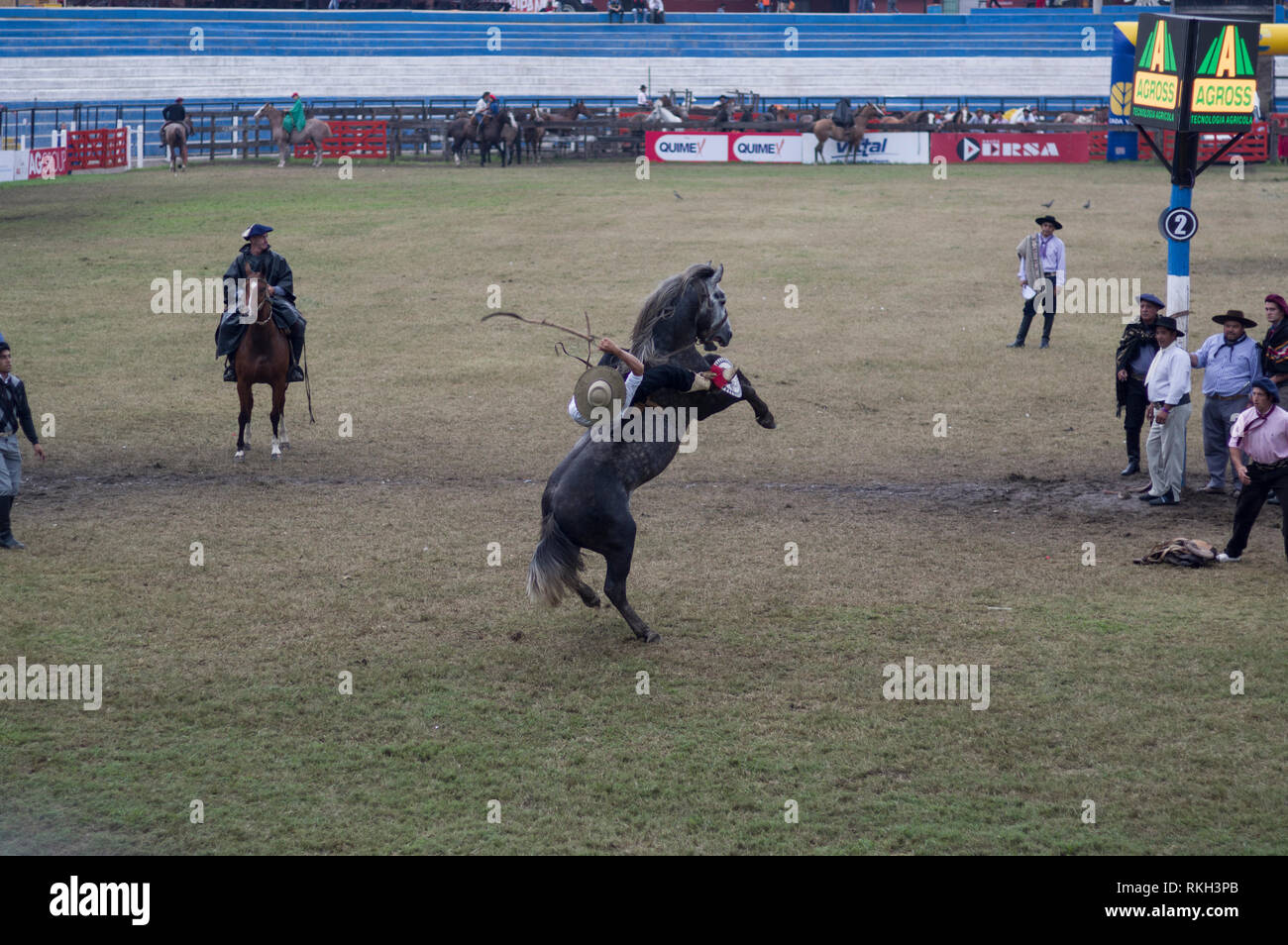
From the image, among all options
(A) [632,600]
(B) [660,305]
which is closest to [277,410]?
(A) [632,600]

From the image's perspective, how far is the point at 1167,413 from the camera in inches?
541

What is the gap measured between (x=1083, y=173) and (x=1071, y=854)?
122ft

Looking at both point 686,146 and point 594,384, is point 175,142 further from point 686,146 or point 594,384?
point 594,384

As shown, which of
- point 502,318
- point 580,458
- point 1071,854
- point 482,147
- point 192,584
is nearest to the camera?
point 1071,854

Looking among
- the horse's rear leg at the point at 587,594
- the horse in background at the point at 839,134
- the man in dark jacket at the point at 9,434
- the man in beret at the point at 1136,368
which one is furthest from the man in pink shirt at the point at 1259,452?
the horse in background at the point at 839,134

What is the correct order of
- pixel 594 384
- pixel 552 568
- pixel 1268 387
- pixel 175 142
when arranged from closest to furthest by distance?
pixel 594 384, pixel 552 568, pixel 1268 387, pixel 175 142

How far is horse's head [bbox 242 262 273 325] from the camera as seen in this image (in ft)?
47.8

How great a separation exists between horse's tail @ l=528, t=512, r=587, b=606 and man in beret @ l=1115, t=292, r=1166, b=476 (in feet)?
27.0

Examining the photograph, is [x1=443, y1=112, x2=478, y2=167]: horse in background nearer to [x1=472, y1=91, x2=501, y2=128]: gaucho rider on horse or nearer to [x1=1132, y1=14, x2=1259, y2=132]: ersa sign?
[x1=472, y1=91, x2=501, y2=128]: gaucho rider on horse

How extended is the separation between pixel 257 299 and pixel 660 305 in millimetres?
6674

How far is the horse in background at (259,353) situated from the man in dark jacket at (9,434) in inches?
119

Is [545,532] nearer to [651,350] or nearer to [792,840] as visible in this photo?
[651,350]

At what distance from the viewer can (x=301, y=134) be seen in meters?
42.7

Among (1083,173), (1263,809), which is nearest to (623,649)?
(1263,809)
